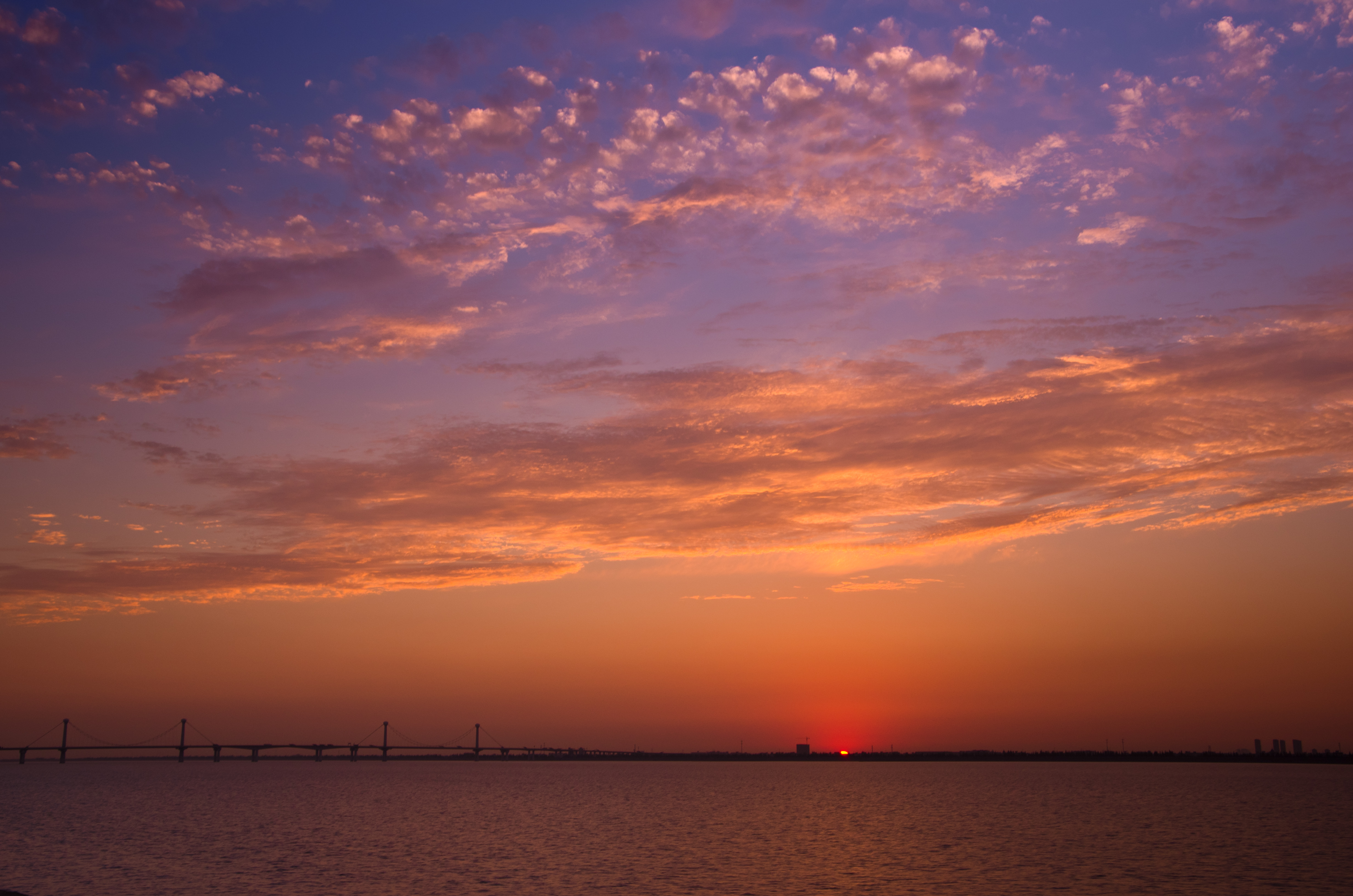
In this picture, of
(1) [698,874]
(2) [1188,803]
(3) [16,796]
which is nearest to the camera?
(1) [698,874]

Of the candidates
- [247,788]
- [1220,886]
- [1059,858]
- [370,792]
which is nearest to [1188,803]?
[1059,858]

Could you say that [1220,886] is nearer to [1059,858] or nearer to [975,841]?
[1059,858]

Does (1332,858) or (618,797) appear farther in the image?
(618,797)

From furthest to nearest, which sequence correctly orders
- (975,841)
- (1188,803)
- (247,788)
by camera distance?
1. (247,788)
2. (1188,803)
3. (975,841)

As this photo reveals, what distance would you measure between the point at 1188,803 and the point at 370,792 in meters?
115

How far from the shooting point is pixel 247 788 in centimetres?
16838

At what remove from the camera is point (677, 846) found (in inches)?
2618

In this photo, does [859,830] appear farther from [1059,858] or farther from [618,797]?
[618,797]

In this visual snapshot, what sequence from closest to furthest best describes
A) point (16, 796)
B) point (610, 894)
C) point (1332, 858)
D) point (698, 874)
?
point (610, 894) < point (698, 874) < point (1332, 858) < point (16, 796)

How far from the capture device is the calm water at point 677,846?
4803 centimetres

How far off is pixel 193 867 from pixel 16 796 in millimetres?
102327

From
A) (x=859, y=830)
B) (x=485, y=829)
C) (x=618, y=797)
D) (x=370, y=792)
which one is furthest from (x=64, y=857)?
(x=370, y=792)

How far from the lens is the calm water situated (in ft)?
158

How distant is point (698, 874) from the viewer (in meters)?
51.5
